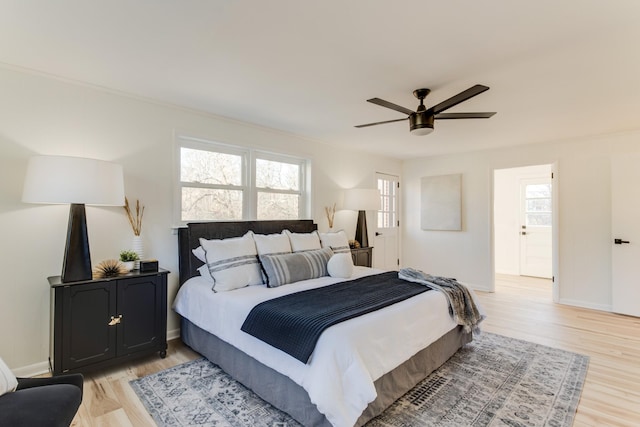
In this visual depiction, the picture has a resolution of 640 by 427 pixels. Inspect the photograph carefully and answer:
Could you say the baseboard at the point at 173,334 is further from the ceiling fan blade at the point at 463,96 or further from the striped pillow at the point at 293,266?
the ceiling fan blade at the point at 463,96

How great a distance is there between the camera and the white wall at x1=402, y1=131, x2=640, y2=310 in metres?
4.28

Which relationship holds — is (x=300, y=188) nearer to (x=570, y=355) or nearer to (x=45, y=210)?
(x=45, y=210)

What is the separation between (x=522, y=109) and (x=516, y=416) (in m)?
2.81

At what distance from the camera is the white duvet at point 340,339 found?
1689 mm

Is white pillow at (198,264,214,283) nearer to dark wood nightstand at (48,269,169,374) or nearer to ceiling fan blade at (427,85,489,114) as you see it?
dark wood nightstand at (48,269,169,374)

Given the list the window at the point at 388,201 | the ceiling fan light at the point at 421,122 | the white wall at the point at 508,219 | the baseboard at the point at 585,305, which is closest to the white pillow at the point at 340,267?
the ceiling fan light at the point at 421,122

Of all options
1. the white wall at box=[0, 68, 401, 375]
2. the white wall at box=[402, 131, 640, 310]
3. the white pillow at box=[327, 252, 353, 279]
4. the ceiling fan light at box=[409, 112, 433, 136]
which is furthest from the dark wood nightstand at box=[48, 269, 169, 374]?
the white wall at box=[402, 131, 640, 310]

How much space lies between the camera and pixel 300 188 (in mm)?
4625

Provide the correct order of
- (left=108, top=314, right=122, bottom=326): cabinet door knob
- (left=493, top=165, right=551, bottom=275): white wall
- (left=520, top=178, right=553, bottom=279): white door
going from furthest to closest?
1. (left=493, top=165, right=551, bottom=275): white wall
2. (left=520, top=178, right=553, bottom=279): white door
3. (left=108, top=314, right=122, bottom=326): cabinet door knob

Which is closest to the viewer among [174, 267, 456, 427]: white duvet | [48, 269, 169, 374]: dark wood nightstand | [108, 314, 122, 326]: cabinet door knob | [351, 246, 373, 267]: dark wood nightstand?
[174, 267, 456, 427]: white duvet

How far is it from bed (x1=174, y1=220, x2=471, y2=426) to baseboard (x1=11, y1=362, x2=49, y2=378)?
103 centimetres

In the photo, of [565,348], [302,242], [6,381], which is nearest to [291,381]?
[6,381]

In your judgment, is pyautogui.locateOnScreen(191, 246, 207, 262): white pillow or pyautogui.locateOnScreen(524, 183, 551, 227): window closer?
pyautogui.locateOnScreen(191, 246, 207, 262): white pillow

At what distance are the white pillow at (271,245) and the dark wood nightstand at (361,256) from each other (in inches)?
57.8
